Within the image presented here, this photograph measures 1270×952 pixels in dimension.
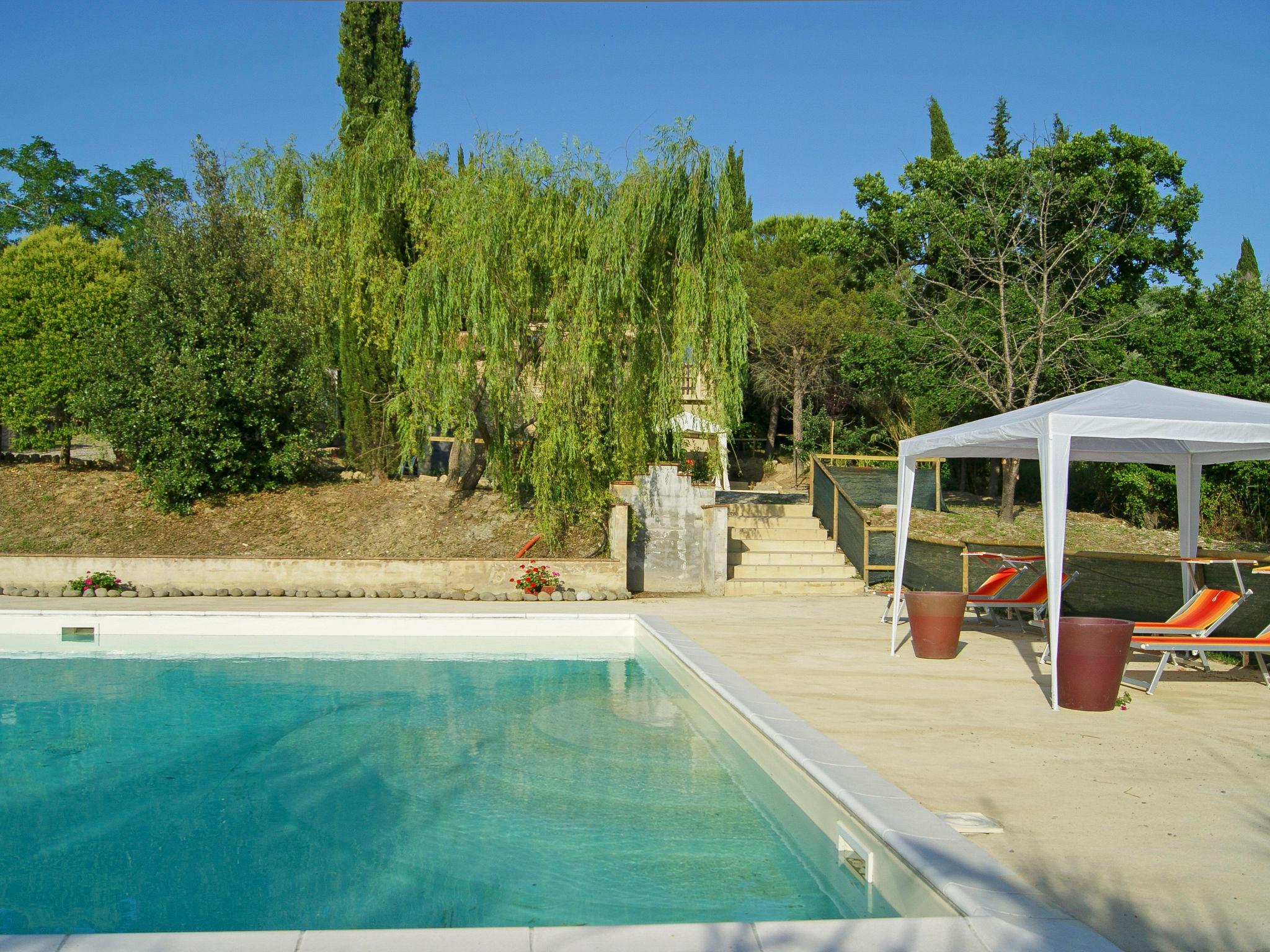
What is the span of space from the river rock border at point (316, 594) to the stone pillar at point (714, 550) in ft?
5.45

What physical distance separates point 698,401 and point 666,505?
1.77 m

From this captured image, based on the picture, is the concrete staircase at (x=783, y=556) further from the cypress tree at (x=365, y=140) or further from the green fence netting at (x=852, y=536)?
the cypress tree at (x=365, y=140)

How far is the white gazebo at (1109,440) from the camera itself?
705cm

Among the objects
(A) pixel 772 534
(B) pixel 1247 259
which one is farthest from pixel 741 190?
(B) pixel 1247 259

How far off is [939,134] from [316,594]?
28.9 m

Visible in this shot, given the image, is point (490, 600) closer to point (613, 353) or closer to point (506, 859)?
point (613, 353)

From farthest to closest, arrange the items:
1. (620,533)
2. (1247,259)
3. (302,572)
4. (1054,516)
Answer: (1247,259)
(620,533)
(302,572)
(1054,516)

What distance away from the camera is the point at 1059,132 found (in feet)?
64.3

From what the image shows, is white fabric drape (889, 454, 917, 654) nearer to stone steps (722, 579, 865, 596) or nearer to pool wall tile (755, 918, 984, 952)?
stone steps (722, 579, 865, 596)

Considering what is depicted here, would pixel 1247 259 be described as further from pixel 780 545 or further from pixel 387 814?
pixel 387 814

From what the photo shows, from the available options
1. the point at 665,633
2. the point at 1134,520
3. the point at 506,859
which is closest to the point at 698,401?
the point at 665,633

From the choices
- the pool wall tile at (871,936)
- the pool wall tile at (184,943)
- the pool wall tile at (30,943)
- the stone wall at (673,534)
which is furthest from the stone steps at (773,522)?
the pool wall tile at (30,943)

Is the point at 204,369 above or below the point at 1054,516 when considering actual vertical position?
above

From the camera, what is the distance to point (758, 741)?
6.18 m
